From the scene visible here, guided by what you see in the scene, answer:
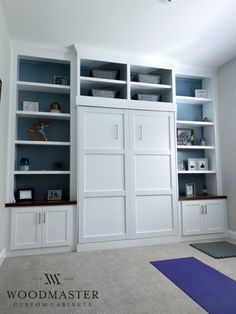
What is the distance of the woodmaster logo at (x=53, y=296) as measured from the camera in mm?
1854

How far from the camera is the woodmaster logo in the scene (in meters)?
1.85

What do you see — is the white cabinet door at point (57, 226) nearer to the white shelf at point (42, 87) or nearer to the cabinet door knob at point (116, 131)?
the cabinet door knob at point (116, 131)

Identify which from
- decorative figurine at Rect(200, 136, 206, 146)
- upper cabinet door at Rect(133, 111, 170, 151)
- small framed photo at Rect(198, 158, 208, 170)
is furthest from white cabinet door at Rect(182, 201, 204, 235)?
decorative figurine at Rect(200, 136, 206, 146)

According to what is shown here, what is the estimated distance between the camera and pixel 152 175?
3.56 m

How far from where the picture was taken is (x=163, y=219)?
11.6 ft

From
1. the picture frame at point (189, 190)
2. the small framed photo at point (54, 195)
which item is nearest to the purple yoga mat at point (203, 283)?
the picture frame at point (189, 190)

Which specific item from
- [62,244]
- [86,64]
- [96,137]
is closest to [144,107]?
[96,137]

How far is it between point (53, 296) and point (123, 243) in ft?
4.93

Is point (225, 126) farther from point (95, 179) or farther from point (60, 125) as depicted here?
point (60, 125)

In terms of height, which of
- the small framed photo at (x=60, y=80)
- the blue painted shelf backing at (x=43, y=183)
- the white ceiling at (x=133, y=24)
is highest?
the white ceiling at (x=133, y=24)

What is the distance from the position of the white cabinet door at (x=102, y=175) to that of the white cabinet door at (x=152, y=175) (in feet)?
0.58

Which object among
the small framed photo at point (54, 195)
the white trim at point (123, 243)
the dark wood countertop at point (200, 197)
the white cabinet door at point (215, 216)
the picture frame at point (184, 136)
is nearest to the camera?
the white trim at point (123, 243)

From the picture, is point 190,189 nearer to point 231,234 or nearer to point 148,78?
point 231,234

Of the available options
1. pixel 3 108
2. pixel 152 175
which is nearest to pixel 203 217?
pixel 152 175
